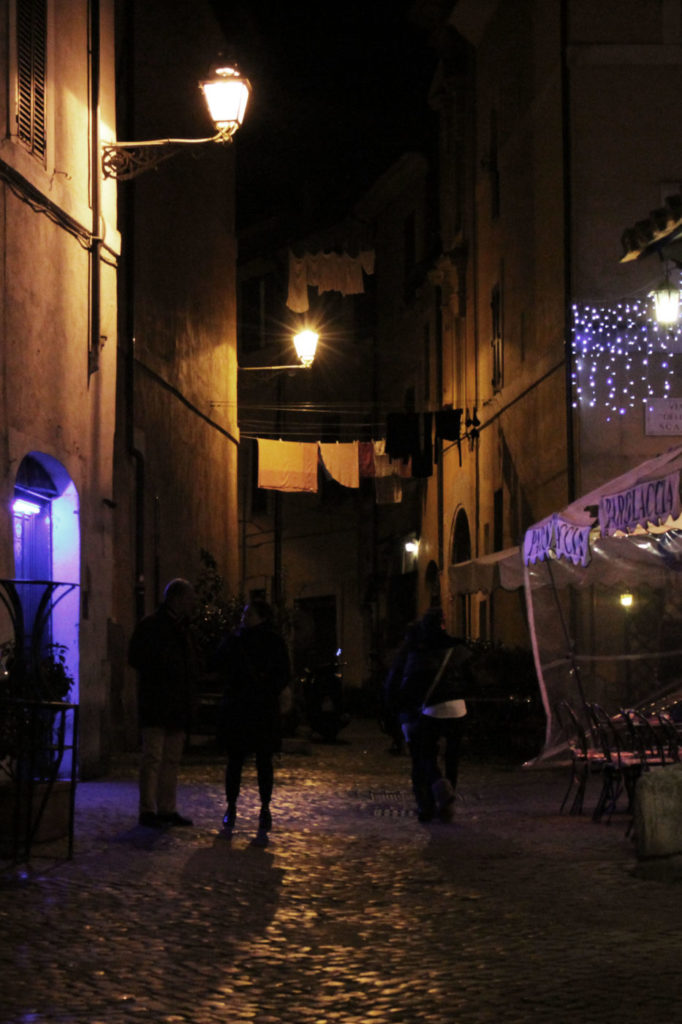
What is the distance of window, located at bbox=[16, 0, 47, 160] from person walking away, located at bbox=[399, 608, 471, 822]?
5732 millimetres

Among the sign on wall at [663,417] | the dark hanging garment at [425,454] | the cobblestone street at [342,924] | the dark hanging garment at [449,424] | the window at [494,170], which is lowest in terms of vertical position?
the cobblestone street at [342,924]

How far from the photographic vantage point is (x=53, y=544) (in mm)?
15781

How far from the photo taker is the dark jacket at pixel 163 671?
1178cm

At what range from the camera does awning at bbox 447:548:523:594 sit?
19.1m

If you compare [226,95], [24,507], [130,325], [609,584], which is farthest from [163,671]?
[130,325]

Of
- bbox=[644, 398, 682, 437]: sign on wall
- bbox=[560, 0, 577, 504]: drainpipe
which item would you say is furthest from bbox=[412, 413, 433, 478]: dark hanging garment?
bbox=[644, 398, 682, 437]: sign on wall

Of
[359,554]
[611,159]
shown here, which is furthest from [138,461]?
[359,554]

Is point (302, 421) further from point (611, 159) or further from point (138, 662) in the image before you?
point (138, 662)

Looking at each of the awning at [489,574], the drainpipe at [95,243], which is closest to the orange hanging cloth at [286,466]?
the awning at [489,574]

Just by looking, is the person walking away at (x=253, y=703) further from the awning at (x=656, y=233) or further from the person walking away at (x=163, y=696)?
the awning at (x=656, y=233)

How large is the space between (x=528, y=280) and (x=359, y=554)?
1618cm

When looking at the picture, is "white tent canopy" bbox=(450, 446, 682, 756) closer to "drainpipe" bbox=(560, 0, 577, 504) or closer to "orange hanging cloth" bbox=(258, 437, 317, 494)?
"drainpipe" bbox=(560, 0, 577, 504)

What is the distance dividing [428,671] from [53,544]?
4.74 meters

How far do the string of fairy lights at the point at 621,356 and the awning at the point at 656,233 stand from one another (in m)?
1.09
